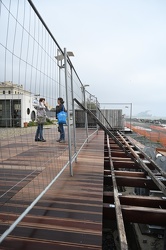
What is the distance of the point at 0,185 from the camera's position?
116 inches

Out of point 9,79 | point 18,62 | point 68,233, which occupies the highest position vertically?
point 18,62

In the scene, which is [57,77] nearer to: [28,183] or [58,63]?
[58,63]

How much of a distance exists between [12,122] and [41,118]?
463 cm

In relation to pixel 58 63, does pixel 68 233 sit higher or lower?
lower

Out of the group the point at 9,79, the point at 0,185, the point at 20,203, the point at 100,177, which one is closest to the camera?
the point at 9,79

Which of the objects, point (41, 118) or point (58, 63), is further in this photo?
point (41, 118)

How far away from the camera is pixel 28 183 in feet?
10.0

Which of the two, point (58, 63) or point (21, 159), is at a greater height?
point (58, 63)

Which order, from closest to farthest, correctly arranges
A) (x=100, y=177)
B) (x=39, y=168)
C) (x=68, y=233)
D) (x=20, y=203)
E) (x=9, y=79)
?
1. (x=9, y=79)
2. (x=68, y=233)
3. (x=20, y=203)
4. (x=100, y=177)
5. (x=39, y=168)

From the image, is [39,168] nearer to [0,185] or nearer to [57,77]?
[0,185]

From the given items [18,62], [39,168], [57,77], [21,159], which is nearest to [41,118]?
[21,159]

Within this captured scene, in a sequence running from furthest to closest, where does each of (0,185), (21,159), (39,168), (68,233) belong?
(21,159)
(39,168)
(0,185)
(68,233)

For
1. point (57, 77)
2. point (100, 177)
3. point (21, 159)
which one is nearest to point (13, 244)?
point (100, 177)

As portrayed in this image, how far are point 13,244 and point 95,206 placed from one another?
1021mm
